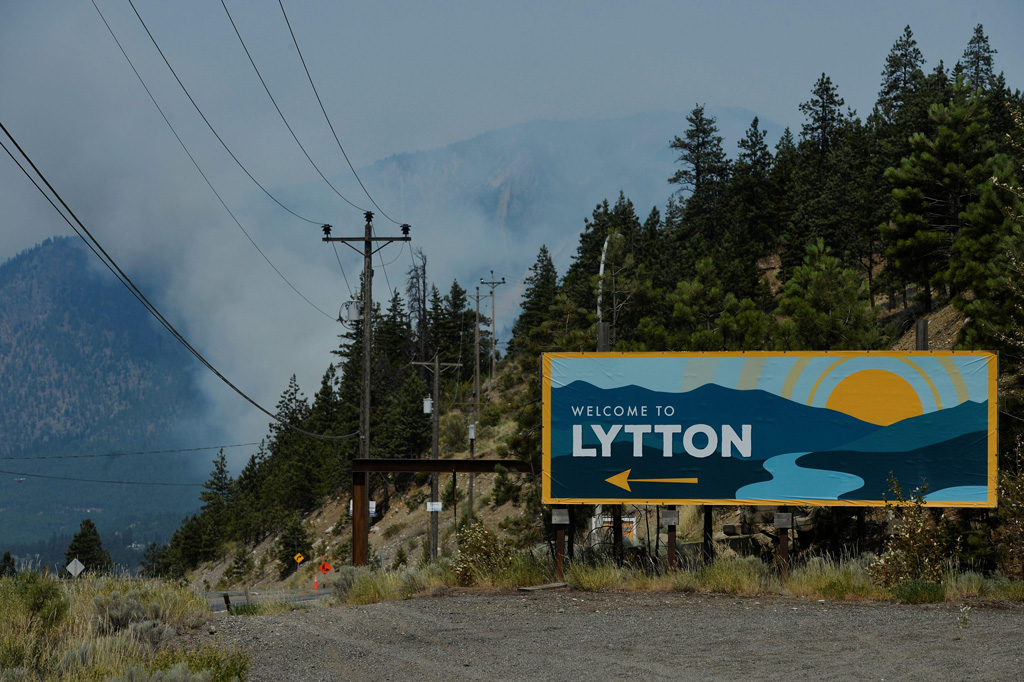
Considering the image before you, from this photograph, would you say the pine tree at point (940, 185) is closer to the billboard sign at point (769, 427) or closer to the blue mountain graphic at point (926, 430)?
the blue mountain graphic at point (926, 430)

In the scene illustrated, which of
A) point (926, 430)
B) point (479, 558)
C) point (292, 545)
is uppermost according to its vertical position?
point (926, 430)

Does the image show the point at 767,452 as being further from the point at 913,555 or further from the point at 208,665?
the point at 208,665

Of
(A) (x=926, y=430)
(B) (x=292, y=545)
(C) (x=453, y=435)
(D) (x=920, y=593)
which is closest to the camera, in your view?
(D) (x=920, y=593)

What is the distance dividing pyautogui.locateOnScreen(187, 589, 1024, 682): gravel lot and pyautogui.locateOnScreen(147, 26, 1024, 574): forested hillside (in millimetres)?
5019

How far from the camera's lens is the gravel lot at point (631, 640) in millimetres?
9984

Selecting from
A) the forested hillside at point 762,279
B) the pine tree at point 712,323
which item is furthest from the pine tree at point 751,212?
the pine tree at point 712,323

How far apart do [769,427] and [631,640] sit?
6.81 m

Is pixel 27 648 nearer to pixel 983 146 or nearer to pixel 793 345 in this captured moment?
pixel 793 345

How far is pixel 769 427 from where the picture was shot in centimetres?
1717

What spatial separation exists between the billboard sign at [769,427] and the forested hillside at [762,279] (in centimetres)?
127

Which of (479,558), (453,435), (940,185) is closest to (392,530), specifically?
(453,435)

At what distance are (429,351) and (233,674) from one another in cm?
7953

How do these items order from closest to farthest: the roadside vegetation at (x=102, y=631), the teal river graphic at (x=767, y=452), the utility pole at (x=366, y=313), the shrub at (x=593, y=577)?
the roadside vegetation at (x=102, y=631), the shrub at (x=593, y=577), the teal river graphic at (x=767, y=452), the utility pole at (x=366, y=313)

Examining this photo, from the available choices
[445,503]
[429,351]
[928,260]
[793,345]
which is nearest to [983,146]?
[928,260]
